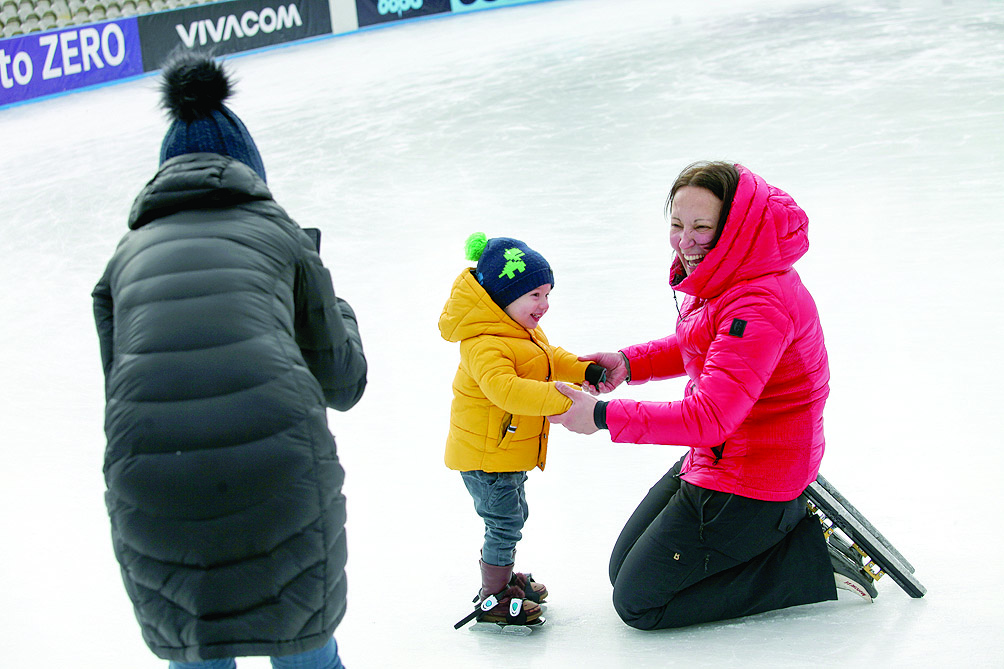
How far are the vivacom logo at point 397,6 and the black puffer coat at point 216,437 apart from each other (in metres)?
13.3

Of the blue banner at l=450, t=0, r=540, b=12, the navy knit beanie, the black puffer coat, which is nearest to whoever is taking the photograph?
the black puffer coat

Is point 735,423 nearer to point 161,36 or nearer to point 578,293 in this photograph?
point 578,293

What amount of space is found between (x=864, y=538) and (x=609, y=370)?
0.69 m

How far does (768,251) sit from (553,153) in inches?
170

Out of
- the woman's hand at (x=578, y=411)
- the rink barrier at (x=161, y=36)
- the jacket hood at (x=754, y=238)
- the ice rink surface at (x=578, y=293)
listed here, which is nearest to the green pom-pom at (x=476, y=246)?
the woman's hand at (x=578, y=411)

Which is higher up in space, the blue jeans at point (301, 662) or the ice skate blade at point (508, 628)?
the blue jeans at point (301, 662)

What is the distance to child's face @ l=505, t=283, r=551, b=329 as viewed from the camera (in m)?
1.98

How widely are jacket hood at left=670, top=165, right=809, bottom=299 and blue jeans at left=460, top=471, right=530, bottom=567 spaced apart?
0.62m

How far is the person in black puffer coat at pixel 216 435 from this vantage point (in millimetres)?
1196

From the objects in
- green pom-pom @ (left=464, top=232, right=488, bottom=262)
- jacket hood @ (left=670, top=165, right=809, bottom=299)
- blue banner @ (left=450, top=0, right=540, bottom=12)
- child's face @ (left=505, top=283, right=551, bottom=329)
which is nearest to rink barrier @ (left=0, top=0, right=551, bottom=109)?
blue banner @ (left=450, top=0, right=540, bottom=12)

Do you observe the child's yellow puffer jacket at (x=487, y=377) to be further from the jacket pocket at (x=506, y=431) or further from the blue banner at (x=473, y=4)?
the blue banner at (x=473, y=4)

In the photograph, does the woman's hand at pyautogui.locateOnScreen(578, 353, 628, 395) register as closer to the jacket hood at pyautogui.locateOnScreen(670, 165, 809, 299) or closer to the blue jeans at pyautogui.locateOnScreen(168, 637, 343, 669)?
the jacket hood at pyautogui.locateOnScreen(670, 165, 809, 299)

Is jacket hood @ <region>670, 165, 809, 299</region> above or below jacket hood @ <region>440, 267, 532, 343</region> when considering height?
above

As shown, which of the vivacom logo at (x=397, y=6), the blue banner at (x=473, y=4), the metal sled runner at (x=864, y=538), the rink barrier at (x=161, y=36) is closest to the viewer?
the metal sled runner at (x=864, y=538)
